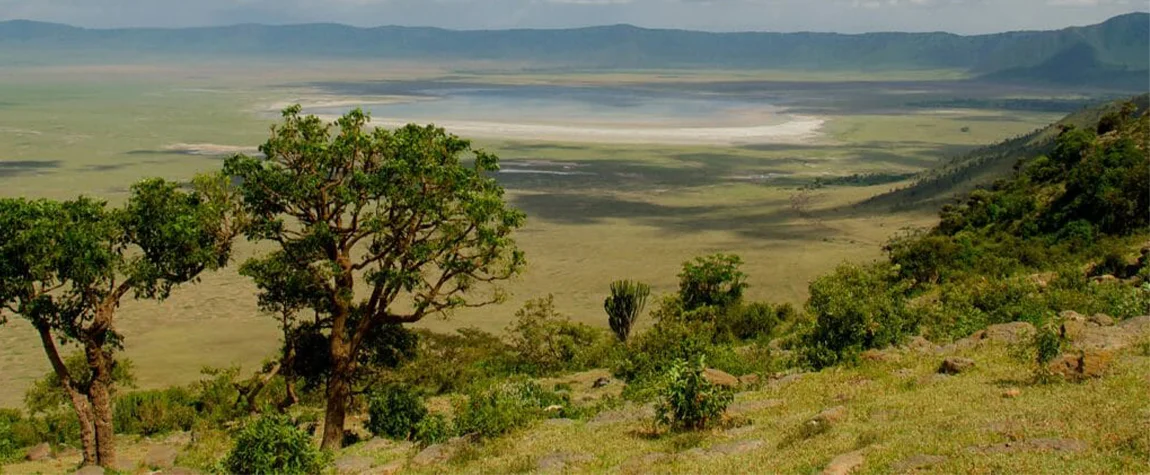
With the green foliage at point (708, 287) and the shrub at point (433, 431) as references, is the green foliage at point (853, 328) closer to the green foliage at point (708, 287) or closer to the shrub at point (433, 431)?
the shrub at point (433, 431)

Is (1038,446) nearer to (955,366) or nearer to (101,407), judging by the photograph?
(955,366)

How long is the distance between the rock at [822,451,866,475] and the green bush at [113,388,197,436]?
55.2ft

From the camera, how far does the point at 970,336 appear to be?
20719 mm

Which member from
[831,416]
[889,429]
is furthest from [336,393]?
[889,429]

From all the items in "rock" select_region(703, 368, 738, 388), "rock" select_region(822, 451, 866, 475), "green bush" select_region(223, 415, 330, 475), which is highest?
"rock" select_region(822, 451, 866, 475)

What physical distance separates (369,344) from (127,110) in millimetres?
124479

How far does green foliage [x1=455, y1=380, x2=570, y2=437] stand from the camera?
16.2 m

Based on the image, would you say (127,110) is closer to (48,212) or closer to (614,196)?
(614,196)

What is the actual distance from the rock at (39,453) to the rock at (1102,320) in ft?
Answer: 67.4

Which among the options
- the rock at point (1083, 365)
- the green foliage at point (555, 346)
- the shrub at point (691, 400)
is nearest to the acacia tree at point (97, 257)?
the shrub at point (691, 400)

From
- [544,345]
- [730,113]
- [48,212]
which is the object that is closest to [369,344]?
[48,212]

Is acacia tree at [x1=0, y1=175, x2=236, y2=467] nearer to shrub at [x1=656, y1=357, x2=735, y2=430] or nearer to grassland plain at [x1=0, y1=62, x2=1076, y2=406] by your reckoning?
shrub at [x1=656, y1=357, x2=735, y2=430]

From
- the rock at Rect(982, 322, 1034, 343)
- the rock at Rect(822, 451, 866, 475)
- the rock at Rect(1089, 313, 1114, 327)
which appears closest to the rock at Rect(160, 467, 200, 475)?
the rock at Rect(822, 451, 866, 475)

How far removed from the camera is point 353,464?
1597 centimetres
